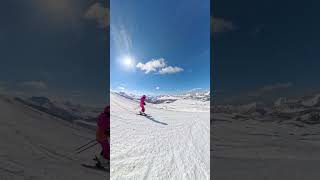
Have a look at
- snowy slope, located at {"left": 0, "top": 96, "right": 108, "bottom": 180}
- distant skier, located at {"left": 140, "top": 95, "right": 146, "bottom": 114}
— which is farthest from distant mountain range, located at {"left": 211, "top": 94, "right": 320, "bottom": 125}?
distant skier, located at {"left": 140, "top": 95, "right": 146, "bottom": 114}

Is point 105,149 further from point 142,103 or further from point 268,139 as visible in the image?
point 142,103

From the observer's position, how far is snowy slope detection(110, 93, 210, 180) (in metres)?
2.69

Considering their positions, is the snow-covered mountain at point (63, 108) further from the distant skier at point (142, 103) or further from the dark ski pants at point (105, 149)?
the distant skier at point (142, 103)

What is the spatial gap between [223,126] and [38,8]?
230 centimetres

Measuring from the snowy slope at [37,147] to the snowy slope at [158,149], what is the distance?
31 cm

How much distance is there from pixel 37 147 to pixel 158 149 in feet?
4.22

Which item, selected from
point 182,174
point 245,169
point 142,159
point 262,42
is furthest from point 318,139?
point 142,159

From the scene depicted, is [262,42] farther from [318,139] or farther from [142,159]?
[142,159]

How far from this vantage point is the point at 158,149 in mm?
3250

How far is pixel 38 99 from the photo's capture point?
2.65m

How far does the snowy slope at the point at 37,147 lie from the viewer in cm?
234

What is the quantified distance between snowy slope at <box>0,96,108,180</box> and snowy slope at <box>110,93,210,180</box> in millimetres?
308

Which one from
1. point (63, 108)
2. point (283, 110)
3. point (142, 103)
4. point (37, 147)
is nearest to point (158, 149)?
point (63, 108)

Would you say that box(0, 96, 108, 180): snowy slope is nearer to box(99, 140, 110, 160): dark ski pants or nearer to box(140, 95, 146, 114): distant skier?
box(99, 140, 110, 160): dark ski pants
